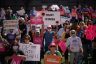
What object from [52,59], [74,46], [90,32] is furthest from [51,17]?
[52,59]

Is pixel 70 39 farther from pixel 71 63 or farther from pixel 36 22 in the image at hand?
pixel 36 22

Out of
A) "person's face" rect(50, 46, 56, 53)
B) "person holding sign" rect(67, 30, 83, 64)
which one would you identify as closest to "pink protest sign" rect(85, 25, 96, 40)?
"person holding sign" rect(67, 30, 83, 64)

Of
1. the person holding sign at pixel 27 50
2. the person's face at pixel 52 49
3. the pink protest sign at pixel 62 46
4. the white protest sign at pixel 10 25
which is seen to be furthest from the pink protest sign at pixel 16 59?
the white protest sign at pixel 10 25

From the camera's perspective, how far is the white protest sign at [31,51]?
1599 cm

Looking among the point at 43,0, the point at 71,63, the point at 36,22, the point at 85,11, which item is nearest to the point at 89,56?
the point at 71,63

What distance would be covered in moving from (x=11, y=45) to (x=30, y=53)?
2.68 feet

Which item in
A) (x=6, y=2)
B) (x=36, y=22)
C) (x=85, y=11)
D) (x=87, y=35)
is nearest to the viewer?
(x=87, y=35)

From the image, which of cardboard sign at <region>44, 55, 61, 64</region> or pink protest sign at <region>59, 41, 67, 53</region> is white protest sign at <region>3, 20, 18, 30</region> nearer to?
pink protest sign at <region>59, 41, 67, 53</region>

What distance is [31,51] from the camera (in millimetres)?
16094

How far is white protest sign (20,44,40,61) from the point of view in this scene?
1599 cm

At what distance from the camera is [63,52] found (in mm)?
16859

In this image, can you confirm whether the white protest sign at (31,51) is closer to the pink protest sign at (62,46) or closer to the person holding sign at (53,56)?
the pink protest sign at (62,46)

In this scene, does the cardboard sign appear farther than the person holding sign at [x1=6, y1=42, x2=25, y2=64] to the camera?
No

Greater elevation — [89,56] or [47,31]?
[47,31]
